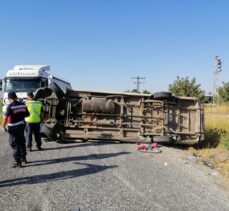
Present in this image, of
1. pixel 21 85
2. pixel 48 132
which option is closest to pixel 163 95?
pixel 48 132

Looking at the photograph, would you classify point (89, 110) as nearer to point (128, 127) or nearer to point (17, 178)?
point (128, 127)

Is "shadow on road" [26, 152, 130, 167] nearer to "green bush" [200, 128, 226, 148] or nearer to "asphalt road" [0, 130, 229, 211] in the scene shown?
"asphalt road" [0, 130, 229, 211]

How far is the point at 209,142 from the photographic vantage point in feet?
45.0

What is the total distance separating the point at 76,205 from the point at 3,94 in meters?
15.7

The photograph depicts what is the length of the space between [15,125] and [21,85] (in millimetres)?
12227

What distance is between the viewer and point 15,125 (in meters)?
7.71

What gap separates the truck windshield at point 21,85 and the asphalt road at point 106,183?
976cm

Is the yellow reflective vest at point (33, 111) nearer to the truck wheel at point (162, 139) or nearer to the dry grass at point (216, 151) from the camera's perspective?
the truck wheel at point (162, 139)

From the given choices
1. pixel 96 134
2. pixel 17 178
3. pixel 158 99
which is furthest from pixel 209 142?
pixel 17 178

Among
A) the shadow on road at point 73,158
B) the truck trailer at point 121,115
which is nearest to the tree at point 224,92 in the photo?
the truck trailer at point 121,115

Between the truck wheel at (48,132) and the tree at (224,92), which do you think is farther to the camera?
the tree at (224,92)

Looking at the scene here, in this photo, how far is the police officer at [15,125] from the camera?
7.66m

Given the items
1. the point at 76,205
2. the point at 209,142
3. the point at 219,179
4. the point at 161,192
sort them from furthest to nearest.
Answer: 1. the point at 209,142
2. the point at 219,179
3. the point at 161,192
4. the point at 76,205

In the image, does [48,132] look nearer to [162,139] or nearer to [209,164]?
[162,139]
